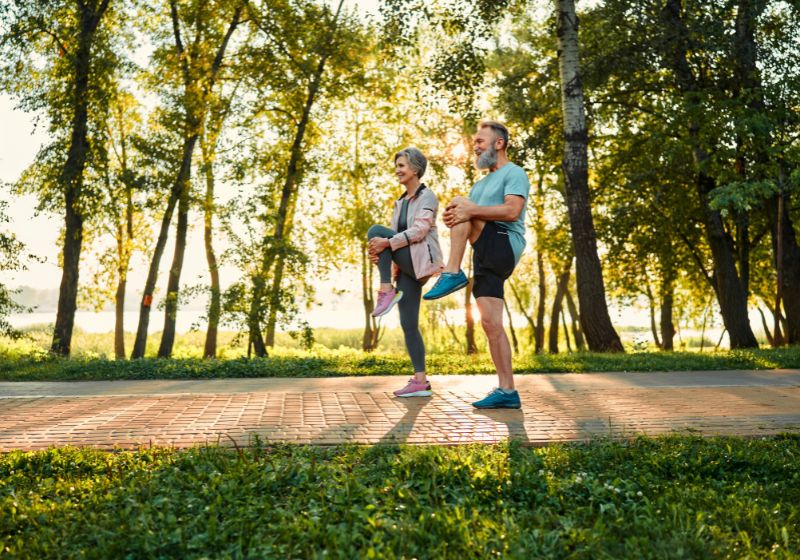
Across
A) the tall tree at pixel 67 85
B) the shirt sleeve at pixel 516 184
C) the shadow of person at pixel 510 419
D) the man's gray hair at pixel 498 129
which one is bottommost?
the shadow of person at pixel 510 419

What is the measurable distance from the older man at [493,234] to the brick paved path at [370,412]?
0.48m

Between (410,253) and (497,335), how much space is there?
1106 millimetres

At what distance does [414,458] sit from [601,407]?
254 cm

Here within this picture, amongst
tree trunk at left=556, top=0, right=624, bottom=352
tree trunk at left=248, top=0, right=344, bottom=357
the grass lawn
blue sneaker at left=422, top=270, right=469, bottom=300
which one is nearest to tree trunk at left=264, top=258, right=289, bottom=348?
tree trunk at left=248, top=0, right=344, bottom=357

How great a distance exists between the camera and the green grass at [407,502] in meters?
2.83

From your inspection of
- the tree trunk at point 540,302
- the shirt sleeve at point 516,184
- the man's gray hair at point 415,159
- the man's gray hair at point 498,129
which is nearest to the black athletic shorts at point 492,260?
the shirt sleeve at point 516,184

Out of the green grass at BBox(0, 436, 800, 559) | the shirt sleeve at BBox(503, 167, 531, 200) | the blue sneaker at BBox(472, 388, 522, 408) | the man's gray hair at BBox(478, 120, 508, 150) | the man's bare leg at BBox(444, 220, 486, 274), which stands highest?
the man's gray hair at BBox(478, 120, 508, 150)

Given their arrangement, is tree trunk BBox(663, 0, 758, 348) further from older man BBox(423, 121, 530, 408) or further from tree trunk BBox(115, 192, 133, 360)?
tree trunk BBox(115, 192, 133, 360)

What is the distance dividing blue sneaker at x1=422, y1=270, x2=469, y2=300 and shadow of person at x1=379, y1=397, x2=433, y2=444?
2.95 ft

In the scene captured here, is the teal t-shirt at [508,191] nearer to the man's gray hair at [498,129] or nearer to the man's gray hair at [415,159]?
the man's gray hair at [498,129]

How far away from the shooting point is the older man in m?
5.58

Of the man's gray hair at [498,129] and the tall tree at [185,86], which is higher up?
the tall tree at [185,86]

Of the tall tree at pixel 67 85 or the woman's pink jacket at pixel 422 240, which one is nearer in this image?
the woman's pink jacket at pixel 422 240

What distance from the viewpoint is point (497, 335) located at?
5.75 metres
